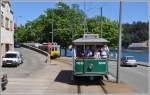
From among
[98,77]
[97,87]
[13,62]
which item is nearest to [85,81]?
[98,77]

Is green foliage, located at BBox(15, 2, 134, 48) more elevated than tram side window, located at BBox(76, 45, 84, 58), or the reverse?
green foliage, located at BBox(15, 2, 134, 48)

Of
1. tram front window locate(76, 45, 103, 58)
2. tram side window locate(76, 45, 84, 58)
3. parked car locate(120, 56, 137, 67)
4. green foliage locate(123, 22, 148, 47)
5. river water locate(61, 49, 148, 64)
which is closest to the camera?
tram front window locate(76, 45, 103, 58)

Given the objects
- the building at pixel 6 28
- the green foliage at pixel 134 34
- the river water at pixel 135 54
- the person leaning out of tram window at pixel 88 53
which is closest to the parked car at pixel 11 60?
the building at pixel 6 28

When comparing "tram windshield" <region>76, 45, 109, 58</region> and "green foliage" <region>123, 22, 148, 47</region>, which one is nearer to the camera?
"tram windshield" <region>76, 45, 109, 58</region>

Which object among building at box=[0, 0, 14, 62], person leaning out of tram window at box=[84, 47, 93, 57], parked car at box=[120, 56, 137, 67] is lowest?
parked car at box=[120, 56, 137, 67]

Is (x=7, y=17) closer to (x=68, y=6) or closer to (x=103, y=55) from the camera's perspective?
(x=103, y=55)

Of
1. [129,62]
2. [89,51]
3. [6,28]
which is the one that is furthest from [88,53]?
[6,28]

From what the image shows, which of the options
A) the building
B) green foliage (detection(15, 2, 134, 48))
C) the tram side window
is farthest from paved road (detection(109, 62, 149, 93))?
green foliage (detection(15, 2, 134, 48))

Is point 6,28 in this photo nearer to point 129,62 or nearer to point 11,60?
point 11,60

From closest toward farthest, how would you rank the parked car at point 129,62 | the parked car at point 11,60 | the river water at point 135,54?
Result: the parked car at point 11,60 → the parked car at point 129,62 → the river water at point 135,54

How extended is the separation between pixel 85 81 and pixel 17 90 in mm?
7176

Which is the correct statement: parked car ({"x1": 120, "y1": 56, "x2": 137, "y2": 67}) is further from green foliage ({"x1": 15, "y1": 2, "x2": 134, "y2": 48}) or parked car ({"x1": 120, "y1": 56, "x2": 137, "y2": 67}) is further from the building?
green foliage ({"x1": 15, "y1": 2, "x2": 134, "y2": 48})

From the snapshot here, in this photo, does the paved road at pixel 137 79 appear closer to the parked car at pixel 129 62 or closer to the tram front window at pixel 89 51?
the tram front window at pixel 89 51

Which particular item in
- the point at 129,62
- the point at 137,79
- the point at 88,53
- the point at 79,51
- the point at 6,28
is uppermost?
the point at 6,28
